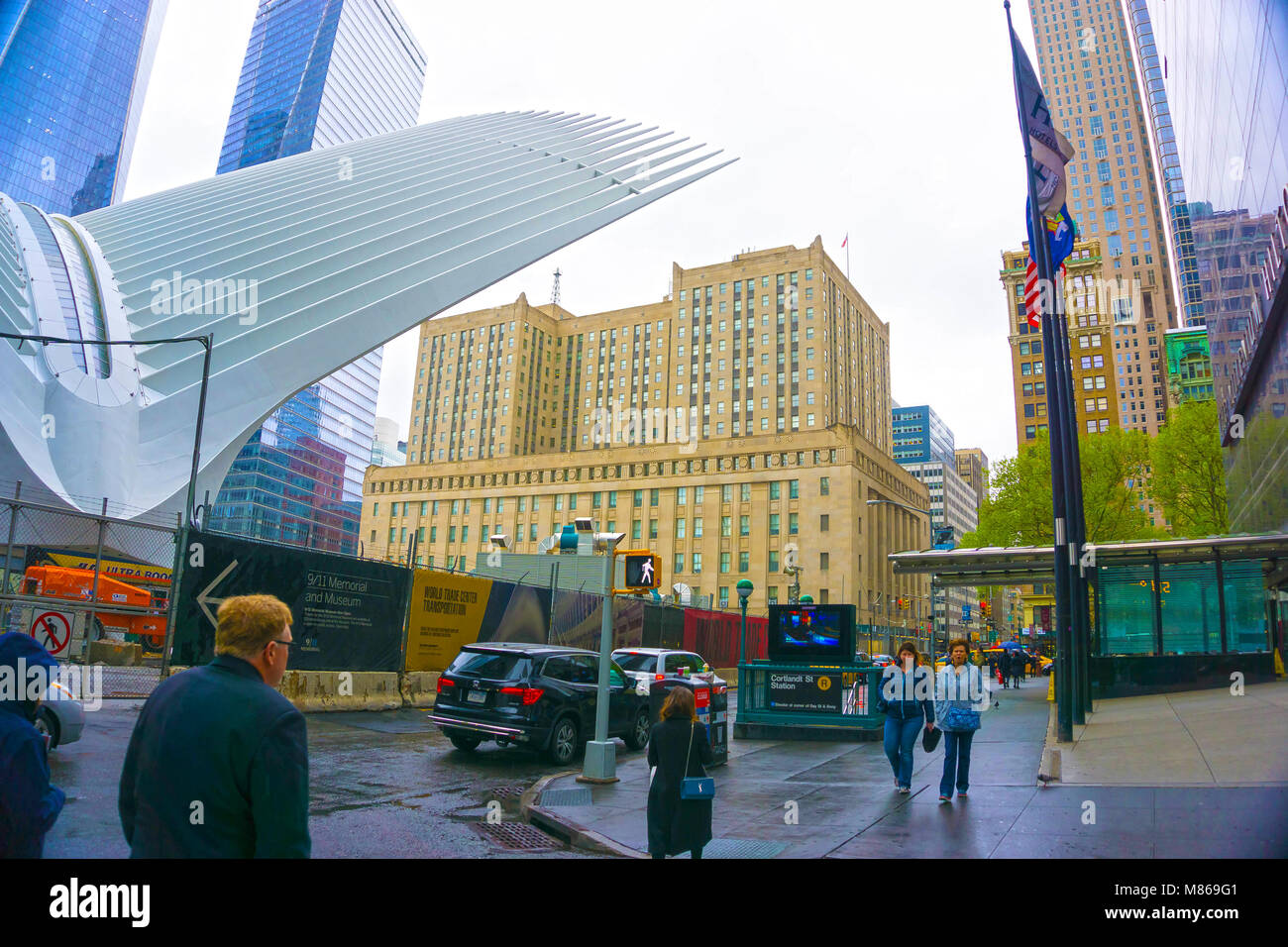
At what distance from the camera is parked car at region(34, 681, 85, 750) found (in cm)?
909

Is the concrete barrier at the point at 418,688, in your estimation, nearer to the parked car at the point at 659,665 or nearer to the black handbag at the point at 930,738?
the parked car at the point at 659,665

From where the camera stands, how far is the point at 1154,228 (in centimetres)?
14775

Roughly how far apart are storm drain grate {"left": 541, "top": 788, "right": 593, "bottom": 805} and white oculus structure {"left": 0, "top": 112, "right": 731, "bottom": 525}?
18.0 meters

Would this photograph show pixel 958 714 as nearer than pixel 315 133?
Yes

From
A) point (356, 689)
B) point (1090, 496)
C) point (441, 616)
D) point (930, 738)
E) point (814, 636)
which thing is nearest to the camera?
point (930, 738)

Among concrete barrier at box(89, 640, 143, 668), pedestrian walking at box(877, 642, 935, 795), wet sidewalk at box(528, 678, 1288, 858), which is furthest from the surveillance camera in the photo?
concrete barrier at box(89, 640, 143, 668)

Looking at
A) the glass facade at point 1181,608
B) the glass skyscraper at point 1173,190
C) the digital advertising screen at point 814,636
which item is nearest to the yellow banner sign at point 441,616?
the digital advertising screen at point 814,636

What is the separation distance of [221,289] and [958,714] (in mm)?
26686

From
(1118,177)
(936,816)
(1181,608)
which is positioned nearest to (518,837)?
(936,816)

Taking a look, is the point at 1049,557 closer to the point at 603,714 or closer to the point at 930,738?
the point at 930,738

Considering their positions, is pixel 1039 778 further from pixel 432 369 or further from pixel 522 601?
pixel 432 369

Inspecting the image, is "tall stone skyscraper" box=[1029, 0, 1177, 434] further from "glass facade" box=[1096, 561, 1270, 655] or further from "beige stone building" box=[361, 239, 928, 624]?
"glass facade" box=[1096, 561, 1270, 655]

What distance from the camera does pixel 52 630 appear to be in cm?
1191
